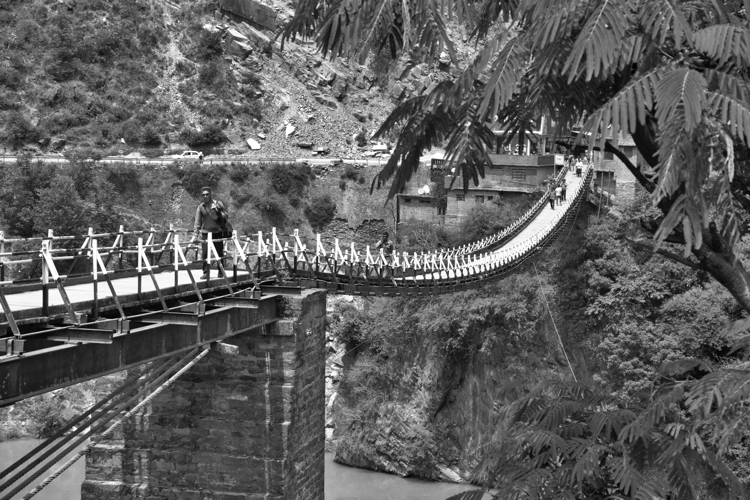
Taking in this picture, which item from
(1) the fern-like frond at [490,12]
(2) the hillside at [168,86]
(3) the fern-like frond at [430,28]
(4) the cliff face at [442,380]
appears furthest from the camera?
(2) the hillside at [168,86]

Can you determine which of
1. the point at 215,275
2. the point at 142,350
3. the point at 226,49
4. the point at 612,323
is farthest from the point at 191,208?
the point at 142,350

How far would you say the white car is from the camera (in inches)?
1565

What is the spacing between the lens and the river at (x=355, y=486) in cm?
2427

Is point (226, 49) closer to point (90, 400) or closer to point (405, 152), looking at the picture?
point (90, 400)

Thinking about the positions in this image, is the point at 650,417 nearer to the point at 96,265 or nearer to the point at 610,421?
the point at 610,421

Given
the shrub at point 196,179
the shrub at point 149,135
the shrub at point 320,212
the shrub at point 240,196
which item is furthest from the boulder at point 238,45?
the shrub at point 320,212

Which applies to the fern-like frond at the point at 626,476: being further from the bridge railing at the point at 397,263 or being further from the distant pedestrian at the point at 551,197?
the distant pedestrian at the point at 551,197

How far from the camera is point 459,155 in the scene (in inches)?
134

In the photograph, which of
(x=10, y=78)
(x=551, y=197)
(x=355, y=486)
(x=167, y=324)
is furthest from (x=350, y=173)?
(x=167, y=324)

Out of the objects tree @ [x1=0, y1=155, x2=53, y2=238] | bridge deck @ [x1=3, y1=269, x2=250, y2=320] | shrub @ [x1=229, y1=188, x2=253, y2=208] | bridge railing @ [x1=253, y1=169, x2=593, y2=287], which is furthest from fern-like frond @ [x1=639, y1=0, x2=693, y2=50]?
shrub @ [x1=229, y1=188, x2=253, y2=208]

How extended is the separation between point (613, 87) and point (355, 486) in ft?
76.7

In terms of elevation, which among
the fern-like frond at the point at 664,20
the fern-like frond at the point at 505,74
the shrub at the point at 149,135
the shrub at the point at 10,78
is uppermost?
the shrub at the point at 10,78

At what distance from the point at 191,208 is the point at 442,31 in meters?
36.0

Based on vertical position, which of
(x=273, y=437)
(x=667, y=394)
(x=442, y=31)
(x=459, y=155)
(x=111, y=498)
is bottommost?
(x=111, y=498)
